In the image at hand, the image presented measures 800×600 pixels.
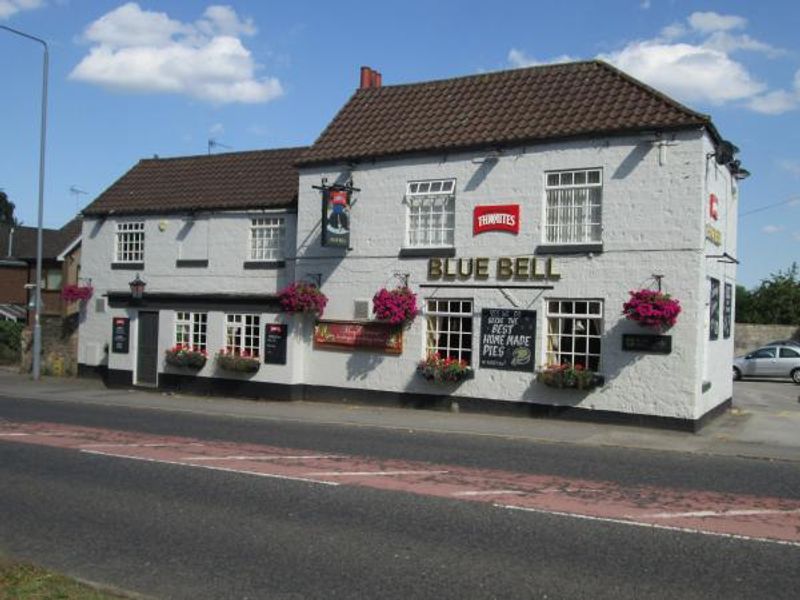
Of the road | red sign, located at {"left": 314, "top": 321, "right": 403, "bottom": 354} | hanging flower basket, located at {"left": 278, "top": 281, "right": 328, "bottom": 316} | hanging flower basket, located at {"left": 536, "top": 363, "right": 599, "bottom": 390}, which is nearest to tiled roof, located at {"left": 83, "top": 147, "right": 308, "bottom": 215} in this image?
hanging flower basket, located at {"left": 278, "top": 281, "right": 328, "bottom": 316}

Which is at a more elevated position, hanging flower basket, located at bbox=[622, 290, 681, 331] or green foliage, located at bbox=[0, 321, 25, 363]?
hanging flower basket, located at bbox=[622, 290, 681, 331]

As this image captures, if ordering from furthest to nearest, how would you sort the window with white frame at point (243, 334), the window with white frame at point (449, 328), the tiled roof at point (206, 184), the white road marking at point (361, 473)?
the tiled roof at point (206, 184)
the window with white frame at point (243, 334)
the window with white frame at point (449, 328)
the white road marking at point (361, 473)

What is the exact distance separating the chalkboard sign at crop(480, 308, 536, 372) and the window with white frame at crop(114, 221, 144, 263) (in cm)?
1221

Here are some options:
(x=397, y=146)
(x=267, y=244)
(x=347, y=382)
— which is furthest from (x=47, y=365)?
(x=397, y=146)

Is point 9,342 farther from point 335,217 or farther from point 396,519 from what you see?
point 396,519

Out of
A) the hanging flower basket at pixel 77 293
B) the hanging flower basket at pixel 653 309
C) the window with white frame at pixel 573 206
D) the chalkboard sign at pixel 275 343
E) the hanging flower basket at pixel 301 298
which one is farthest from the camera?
the hanging flower basket at pixel 77 293

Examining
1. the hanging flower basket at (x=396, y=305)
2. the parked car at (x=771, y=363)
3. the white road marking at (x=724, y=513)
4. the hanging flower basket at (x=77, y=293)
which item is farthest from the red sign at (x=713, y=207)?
the hanging flower basket at (x=77, y=293)

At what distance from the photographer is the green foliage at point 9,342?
3325cm

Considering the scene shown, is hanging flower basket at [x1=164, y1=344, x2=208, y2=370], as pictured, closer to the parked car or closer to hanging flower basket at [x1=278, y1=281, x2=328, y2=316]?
hanging flower basket at [x1=278, y1=281, x2=328, y2=316]

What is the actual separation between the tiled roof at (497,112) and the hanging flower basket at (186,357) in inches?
244

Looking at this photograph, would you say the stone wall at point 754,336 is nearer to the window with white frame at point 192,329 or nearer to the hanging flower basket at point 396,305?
the hanging flower basket at point 396,305

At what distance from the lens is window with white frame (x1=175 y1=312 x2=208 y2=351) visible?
22.9 meters

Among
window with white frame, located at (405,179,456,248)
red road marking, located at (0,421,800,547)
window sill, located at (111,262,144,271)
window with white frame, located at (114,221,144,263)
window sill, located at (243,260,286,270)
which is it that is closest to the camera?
red road marking, located at (0,421,800,547)

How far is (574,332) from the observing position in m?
17.4
